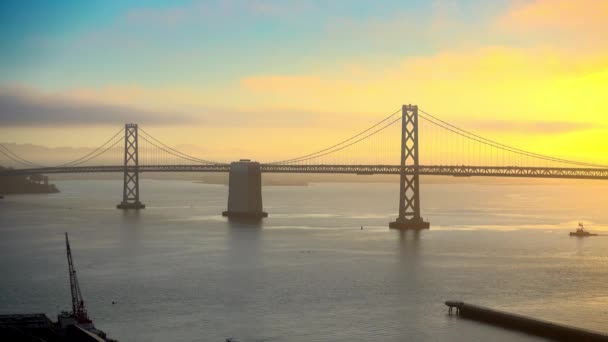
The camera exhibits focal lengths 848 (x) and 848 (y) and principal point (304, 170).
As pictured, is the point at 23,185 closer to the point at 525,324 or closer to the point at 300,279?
the point at 300,279

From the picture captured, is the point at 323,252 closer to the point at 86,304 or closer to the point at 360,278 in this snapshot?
the point at 360,278

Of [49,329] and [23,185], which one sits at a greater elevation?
[23,185]

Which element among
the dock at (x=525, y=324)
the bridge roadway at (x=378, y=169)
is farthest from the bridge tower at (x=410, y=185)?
the dock at (x=525, y=324)

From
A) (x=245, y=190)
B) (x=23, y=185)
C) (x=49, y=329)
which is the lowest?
(x=49, y=329)

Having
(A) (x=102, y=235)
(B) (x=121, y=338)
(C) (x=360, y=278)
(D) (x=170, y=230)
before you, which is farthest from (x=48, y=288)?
(D) (x=170, y=230)

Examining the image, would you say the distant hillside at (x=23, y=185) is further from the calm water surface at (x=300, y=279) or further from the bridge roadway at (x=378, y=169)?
the calm water surface at (x=300, y=279)

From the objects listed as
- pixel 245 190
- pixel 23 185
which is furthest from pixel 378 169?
pixel 23 185
